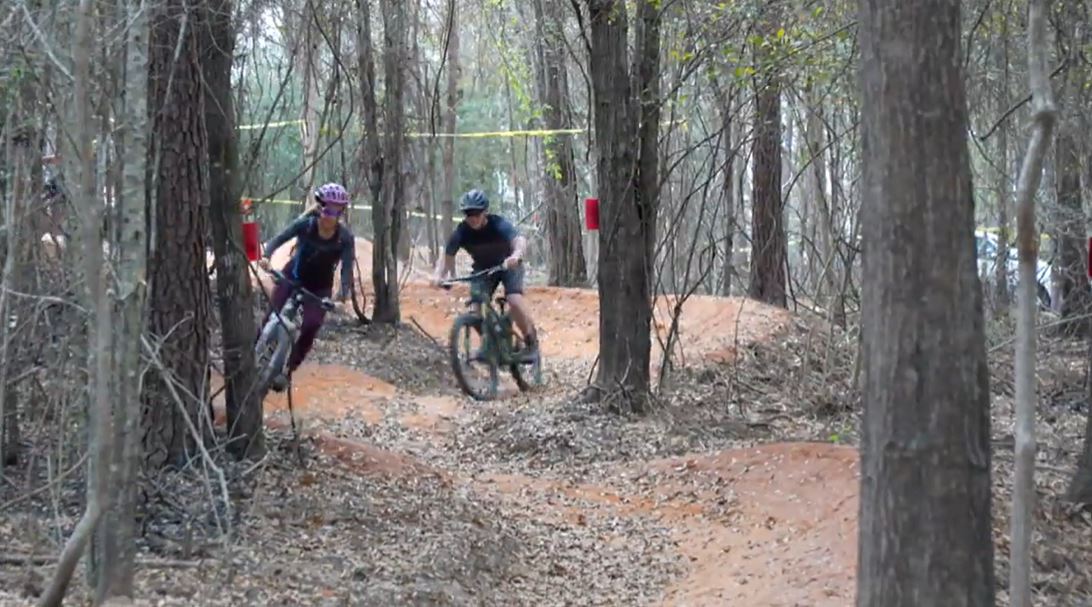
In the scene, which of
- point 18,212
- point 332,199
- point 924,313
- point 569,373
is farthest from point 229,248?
point 569,373

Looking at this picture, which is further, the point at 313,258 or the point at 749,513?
the point at 313,258

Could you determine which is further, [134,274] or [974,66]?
[974,66]

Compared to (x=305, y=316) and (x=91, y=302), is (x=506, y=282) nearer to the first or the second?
(x=305, y=316)

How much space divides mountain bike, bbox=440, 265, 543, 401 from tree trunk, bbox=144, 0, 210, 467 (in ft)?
16.8

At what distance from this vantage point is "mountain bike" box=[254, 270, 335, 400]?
32.5 ft

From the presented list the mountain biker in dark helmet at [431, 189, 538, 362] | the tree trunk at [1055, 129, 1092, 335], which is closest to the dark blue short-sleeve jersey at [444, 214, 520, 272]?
the mountain biker in dark helmet at [431, 189, 538, 362]

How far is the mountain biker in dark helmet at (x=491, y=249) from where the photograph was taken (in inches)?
468

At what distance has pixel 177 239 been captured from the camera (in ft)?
23.3

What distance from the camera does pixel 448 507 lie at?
7.99 m

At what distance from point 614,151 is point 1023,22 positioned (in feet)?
11.6

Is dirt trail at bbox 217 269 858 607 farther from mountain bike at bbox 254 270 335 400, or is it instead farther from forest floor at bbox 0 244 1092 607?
mountain bike at bbox 254 270 335 400

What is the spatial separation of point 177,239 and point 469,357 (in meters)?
5.49

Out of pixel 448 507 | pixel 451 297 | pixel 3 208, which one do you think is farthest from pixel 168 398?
pixel 451 297

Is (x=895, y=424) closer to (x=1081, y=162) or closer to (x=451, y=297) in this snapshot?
(x=1081, y=162)
